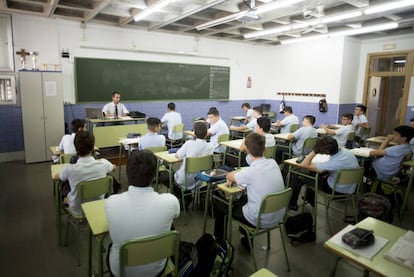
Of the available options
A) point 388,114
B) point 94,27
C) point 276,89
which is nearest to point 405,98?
point 388,114

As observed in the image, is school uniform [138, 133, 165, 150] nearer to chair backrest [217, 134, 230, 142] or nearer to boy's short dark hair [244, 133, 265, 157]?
chair backrest [217, 134, 230, 142]

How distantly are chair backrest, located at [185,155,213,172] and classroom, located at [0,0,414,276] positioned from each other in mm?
699

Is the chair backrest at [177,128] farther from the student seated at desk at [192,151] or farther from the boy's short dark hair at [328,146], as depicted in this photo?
the boy's short dark hair at [328,146]

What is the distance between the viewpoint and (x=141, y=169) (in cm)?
184

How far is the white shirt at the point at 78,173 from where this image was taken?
2752 millimetres

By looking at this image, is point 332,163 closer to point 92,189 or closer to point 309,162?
point 309,162

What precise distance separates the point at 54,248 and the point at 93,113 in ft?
13.5

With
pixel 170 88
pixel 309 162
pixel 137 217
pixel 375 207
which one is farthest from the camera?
pixel 170 88

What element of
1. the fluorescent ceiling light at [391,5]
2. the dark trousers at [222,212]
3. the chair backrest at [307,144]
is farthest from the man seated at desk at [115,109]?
the fluorescent ceiling light at [391,5]

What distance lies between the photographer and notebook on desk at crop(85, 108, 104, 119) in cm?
664

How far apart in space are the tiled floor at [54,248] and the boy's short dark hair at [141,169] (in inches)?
58.5

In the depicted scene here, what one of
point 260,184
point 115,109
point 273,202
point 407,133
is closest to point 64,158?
point 260,184

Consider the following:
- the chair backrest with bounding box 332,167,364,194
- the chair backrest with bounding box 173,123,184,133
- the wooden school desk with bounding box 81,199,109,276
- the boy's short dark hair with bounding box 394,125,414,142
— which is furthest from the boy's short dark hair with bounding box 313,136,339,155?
the chair backrest with bounding box 173,123,184,133

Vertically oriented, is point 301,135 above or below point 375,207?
above
